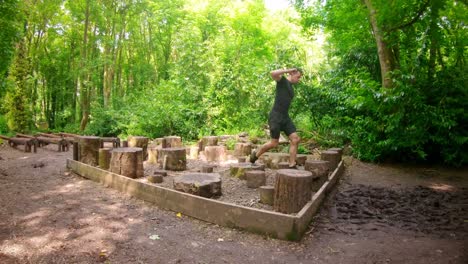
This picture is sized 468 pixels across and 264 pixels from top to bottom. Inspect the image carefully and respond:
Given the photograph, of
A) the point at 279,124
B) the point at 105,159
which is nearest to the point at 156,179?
the point at 105,159

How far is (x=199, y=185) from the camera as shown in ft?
16.5

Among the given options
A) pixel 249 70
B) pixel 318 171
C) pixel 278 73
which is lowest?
pixel 318 171

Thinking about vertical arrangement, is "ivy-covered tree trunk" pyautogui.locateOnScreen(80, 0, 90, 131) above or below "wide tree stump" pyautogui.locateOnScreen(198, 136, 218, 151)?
above

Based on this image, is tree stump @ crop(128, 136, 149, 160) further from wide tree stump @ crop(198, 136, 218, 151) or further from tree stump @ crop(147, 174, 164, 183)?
tree stump @ crop(147, 174, 164, 183)

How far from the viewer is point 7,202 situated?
16.7 feet

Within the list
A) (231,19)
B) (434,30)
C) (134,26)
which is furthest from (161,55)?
(434,30)

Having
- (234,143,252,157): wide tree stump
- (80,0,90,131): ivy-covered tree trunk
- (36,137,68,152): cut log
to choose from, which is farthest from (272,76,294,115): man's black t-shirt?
(80,0,90,131): ivy-covered tree trunk

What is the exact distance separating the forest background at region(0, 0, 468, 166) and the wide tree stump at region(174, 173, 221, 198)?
5.41 meters

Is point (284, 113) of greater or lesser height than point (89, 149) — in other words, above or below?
above

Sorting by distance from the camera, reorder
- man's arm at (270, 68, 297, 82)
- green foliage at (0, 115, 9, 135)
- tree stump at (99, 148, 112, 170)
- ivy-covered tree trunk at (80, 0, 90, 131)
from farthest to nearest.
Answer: ivy-covered tree trunk at (80, 0, 90, 131) < green foliage at (0, 115, 9, 135) < tree stump at (99, 148, 112, 170) < man's arm at (270, 68, 297, 82)

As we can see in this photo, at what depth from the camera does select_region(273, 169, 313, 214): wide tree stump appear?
4.24 m

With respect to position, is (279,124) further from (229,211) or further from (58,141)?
(58,141)

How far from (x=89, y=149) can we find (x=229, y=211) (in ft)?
15.3

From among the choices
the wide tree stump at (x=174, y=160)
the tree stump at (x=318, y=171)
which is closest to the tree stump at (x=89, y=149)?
the wide tree stump at (x=174, y=160)
